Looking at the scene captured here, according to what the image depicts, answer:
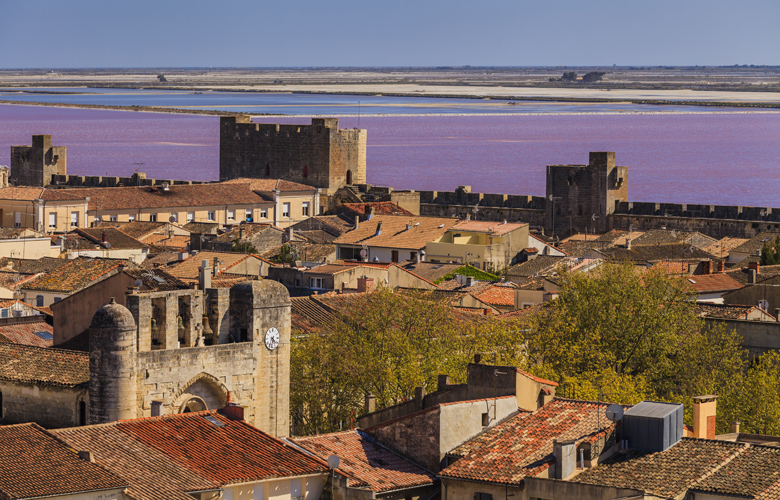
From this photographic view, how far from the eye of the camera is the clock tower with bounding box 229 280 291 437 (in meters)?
20.9

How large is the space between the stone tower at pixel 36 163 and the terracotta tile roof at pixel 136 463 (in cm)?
7199

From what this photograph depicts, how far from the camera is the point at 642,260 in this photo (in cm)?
4794

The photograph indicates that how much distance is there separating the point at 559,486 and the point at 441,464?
207cm

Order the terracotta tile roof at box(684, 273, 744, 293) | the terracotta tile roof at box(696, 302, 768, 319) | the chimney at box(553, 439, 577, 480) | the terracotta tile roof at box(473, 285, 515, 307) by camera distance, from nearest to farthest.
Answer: the chimney at box(553, 439, 577, 480)
the terracotta tile roof at box(696, 302, 768, 319)
the terracotta tile roof at box(473, 285, 515, 307)
the terracotta tile roof at box(684, 273, 744, 293)

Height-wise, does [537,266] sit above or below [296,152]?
below

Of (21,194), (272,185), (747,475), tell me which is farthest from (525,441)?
(272,185)

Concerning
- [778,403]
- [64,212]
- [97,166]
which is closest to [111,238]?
[64,212]

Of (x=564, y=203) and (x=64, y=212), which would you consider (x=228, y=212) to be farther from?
(x=564, y=203)

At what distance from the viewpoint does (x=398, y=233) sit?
54.0 m

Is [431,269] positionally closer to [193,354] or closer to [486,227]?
[486,227]

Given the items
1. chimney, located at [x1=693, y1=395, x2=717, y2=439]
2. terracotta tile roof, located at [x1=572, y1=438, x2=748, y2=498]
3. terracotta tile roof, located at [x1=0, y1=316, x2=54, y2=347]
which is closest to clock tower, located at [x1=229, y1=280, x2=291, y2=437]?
terracotta tile roof, located at [x1=572, y1=438, x2=748, y2=498]

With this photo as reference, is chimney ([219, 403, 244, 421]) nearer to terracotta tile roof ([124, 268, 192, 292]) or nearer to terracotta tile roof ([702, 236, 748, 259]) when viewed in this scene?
terracotta tile roof ([124, 268, 192, 292])

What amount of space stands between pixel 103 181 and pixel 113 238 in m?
32.5

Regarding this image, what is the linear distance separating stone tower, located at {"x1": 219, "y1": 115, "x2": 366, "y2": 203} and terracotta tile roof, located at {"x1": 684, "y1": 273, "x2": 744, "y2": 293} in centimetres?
3977
